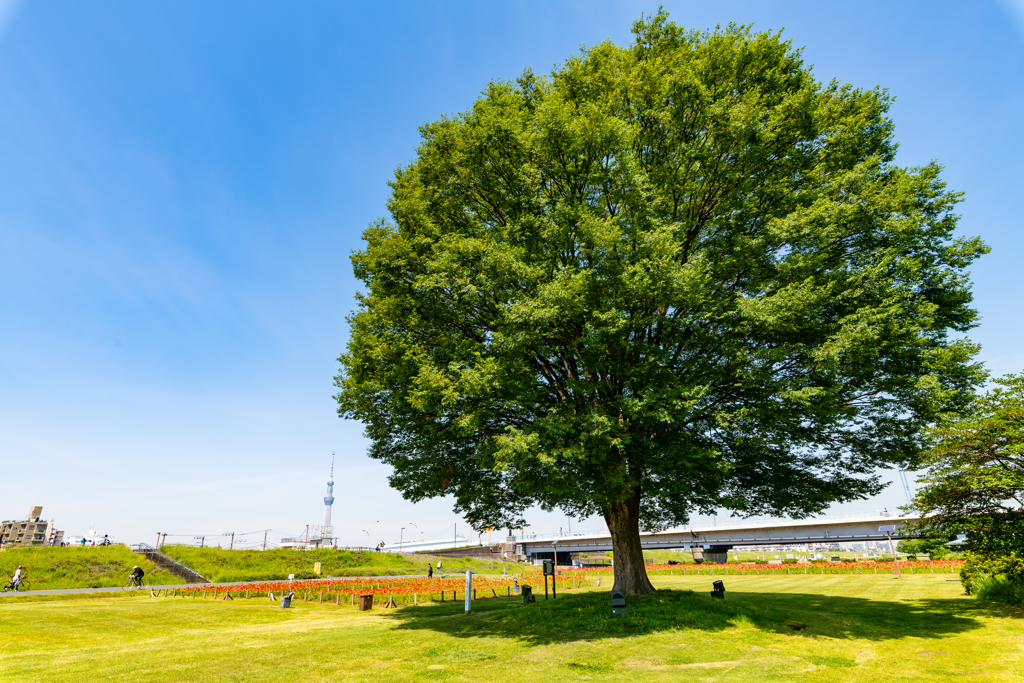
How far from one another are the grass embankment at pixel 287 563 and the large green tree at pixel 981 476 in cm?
3458

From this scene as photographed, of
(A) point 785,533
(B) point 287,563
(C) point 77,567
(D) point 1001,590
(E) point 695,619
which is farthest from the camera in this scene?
(A) point 785,533

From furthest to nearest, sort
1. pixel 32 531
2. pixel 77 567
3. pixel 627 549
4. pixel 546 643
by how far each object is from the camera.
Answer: pixel 32 531, pixel 77 567, pixel 627 549, pixel 546 643

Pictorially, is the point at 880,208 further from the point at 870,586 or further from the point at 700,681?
the point at 870,586

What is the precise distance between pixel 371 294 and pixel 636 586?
50.1 feet

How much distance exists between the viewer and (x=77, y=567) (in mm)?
34094

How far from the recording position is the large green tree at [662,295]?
1409 cm

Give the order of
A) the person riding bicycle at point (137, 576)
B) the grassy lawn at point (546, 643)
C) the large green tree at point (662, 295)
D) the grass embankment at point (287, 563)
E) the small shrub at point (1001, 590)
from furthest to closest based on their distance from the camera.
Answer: the grass embankment at point (287, 563)
the person riding bicycle at point (137, 576)
the small shrub at point (1001, 590)
the large green tree at point (662, 295)
the grassy lawn at point (546, 643)

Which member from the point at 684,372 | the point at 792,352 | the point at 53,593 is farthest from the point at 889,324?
the point at 53,593

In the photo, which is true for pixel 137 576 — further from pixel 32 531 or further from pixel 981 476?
pixel 32 531

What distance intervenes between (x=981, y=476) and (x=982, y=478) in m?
→ 0.39

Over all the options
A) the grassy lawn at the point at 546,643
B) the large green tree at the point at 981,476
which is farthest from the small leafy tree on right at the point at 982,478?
the grassy lawn at the point at 546,643

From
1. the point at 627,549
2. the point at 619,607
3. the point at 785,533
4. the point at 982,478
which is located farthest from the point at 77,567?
the point at 785,533

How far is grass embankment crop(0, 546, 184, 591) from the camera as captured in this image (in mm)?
31844

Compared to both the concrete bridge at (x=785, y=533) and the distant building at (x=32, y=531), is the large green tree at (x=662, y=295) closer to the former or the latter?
the concrete bridge at (x=785, y=533)
